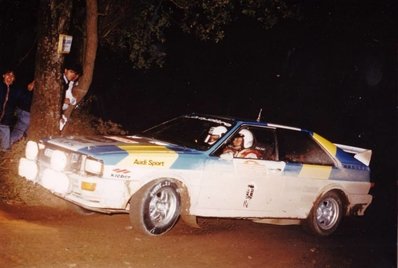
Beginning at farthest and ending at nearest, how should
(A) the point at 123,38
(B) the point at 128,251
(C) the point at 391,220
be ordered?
(A) the point at 123,38, (C) the point at 391,220, (B) the point at 128,251

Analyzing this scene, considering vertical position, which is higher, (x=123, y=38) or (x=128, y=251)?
(x=123, y=38)

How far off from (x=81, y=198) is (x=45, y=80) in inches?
116

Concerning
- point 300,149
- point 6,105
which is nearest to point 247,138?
point 300,149

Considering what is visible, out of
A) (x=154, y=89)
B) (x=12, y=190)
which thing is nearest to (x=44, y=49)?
(x=12, y=190)

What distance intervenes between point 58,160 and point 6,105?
11.2ft

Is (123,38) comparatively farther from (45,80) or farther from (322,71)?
(322,71)

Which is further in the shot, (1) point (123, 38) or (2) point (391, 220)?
(1) point (123, 38)

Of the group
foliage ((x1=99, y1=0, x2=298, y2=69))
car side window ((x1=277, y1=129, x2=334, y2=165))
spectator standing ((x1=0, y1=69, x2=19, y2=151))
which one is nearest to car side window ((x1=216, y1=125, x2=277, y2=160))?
car side window ((x1=277, y1=129, x2=334, y2=165))

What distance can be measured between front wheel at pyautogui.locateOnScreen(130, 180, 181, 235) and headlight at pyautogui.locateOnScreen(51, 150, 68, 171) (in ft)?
3.04

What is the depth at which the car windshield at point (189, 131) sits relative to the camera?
6555mm

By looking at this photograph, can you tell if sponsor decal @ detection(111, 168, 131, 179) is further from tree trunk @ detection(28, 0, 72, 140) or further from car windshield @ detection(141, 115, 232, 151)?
tree trunk @ detection(28, 0, 72, 140)

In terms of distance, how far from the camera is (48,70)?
7691 mm

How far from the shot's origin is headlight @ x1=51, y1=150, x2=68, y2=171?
571cm

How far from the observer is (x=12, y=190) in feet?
22.3
